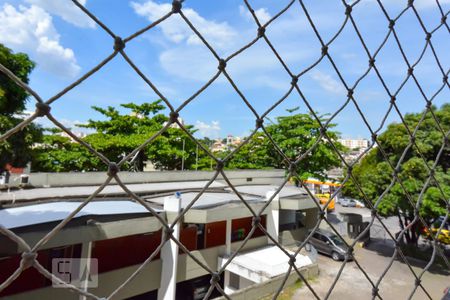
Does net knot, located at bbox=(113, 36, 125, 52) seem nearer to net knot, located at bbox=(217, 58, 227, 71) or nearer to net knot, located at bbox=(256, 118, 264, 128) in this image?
net knot, located at bbox=(217, 58, 227, 71)

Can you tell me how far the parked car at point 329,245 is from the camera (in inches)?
238

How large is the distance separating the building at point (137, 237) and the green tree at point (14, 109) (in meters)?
0.56

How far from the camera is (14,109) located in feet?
13.3

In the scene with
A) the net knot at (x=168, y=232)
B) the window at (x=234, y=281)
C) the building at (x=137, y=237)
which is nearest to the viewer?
the net knot at (x=168, y=232)

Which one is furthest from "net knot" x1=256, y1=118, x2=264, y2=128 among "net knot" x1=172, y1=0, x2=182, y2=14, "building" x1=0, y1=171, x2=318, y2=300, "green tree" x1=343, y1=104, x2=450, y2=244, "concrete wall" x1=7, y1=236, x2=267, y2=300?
"green tree" x1=343, y1=104, x2=450, y2=244

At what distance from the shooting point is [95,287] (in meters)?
3.37

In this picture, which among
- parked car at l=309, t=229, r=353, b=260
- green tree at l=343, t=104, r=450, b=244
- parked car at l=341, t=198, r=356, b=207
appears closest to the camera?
green tree at l=343, t=104, r=450, b=244

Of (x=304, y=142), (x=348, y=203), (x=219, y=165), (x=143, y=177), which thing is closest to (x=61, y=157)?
(x=143, y=177)

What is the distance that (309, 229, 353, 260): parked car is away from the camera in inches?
238

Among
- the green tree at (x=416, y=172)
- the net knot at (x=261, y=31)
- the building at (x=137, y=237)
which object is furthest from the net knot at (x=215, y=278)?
the green tree at (x=416, y=172)

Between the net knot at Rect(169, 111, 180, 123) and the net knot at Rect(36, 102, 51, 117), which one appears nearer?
the net knot at Rect(36, 102, 51, 117)

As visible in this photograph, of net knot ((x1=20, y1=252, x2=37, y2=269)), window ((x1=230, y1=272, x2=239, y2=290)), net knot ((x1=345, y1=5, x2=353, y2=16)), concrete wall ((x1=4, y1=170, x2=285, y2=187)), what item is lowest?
window ((x1=230, y1=272, x2=239, y2=290))

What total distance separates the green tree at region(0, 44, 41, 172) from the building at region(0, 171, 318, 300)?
1.84 feet

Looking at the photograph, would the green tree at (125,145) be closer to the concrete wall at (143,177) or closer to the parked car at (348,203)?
the concrete wall at (143,177)
